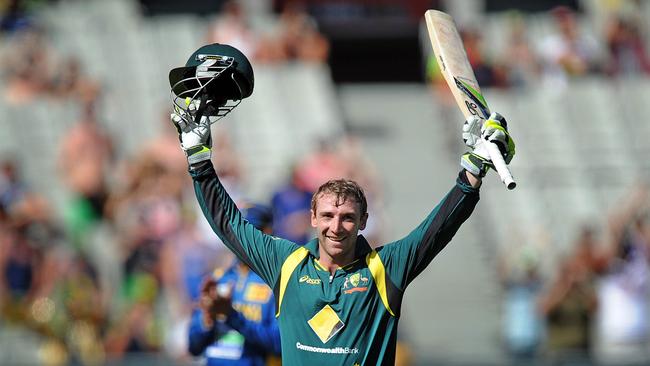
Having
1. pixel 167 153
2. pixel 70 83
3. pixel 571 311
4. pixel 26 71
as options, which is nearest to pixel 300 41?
pixel 70 83

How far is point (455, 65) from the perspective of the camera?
5.81m

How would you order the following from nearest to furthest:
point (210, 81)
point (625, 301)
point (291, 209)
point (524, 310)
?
point (210, 81)
point (291, 209)
point (625, 301)
point (524, 310)

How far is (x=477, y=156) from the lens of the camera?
5.38 meters

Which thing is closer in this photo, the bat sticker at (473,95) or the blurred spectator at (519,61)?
the bat sticker at (473,95)

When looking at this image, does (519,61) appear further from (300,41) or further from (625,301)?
(625,301)

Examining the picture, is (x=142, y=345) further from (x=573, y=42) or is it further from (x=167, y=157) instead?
(x=573, y=42)

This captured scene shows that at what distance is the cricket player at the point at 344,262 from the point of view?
5.32 metres

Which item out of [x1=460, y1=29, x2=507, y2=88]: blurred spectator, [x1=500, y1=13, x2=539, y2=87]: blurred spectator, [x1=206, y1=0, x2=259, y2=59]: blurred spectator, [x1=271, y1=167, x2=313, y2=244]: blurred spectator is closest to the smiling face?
[x1=271, y1=167, x2=313, y2=244]: blurred spectator

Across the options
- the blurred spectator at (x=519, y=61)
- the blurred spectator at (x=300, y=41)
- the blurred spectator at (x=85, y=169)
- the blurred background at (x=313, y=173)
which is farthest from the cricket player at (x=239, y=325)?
the blurred spectator at (x=519, y=61)

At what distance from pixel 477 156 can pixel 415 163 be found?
1132cm

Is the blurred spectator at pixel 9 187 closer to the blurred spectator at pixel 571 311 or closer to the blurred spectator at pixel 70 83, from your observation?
the blurred spectator at pixel 70 83

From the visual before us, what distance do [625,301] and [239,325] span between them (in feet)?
22.0

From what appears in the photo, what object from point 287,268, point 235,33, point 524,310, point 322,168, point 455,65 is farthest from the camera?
point 235,33

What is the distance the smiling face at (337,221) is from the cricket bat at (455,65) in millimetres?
672
